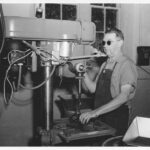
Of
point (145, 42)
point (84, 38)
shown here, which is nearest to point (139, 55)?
point (145, 42)

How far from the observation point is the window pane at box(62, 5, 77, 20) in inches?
133

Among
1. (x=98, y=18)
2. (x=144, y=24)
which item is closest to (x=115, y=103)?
(x=98, y=18)

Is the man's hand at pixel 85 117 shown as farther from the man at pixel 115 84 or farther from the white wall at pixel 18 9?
the white wall at pixel 18 9

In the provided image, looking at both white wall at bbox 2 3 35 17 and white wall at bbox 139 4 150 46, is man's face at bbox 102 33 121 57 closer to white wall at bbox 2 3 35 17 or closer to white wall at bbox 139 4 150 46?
white wall at bbox 2 3 35 17

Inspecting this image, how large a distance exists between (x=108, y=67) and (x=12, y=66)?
1.09 meters

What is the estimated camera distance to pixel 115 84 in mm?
2031

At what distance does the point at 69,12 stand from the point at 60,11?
137 mm

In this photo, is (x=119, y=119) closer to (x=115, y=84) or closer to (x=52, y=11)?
(x=115, y=84)

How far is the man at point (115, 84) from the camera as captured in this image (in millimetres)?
1890

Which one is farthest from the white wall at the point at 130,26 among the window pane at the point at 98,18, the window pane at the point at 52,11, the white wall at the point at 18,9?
the white wall at the point at 18,9

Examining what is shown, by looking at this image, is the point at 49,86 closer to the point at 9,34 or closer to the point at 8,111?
the point at 9,34

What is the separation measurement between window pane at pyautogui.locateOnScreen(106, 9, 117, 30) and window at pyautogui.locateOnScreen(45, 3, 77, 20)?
24.4 inches

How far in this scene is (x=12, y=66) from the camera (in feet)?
4.37

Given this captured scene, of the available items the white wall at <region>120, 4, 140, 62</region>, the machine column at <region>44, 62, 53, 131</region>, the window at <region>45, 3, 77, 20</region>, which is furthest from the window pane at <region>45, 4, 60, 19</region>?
the machine column at <region>44, 62, 53, 131</region>
